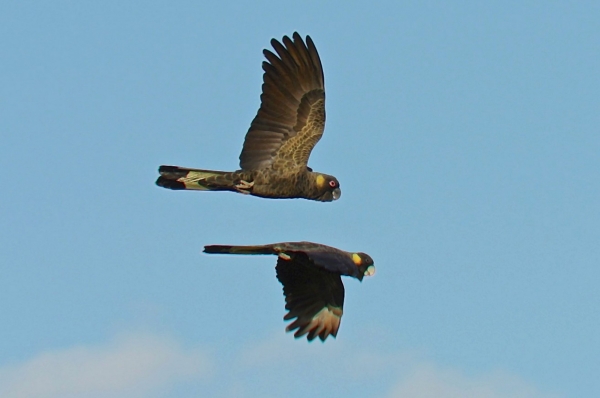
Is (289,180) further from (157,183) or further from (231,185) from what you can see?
(157,183)

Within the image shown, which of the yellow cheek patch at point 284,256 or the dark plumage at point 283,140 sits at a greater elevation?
the dark plumage at point 283,140

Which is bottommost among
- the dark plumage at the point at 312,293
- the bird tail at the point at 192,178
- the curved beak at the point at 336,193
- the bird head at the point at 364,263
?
the dark plumage at the point at 312,293

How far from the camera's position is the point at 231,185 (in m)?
16.8

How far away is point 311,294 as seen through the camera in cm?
1655

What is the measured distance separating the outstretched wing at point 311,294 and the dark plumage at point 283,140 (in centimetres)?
110

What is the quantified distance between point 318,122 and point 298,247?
264cm

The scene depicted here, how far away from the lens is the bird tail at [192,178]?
16.6m

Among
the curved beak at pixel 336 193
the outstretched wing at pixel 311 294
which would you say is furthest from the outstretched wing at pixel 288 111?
the outstretched wing at pixel 311 294

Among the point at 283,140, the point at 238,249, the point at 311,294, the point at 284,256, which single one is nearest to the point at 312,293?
the point at 311,294

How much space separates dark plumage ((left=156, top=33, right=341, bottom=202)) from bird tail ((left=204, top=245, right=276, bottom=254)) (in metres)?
1.51

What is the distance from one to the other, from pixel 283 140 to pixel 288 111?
0.43 m

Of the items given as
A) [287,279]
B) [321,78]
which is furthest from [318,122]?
[287,279]

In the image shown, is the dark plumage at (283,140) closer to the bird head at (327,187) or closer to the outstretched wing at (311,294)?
the bird head at (327,187)

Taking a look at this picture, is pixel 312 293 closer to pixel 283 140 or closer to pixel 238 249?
pixel 238 249
